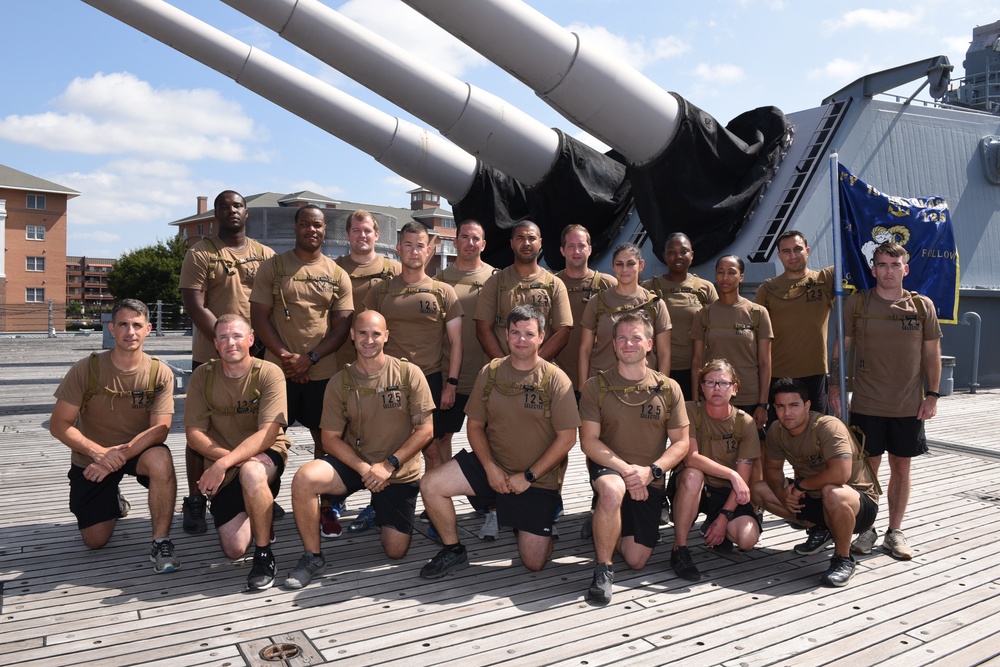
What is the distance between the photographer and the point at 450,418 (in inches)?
186

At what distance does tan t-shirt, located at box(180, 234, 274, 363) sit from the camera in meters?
4.65

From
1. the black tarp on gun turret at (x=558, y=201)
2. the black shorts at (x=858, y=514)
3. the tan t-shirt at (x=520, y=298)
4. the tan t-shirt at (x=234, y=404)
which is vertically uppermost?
the black tarp on gun turret at (x=558, y=201)

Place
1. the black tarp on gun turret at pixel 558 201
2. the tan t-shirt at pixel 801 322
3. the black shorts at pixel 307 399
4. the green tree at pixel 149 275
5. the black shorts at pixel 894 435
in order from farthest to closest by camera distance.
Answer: the green tree at pixel 149 275 → the black tarp on gun turret at pixel 558 201 → the tan t-shirt at pixel 801 322 → the black shorts at pixel 307 399 → the black shorts at pixel 894 435

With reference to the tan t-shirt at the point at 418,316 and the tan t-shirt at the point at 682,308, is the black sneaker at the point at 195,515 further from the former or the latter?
the tan t-shirt at the point at 682,308

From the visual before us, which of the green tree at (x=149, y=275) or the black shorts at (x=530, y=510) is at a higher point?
the green tree at (x=149, y=275)

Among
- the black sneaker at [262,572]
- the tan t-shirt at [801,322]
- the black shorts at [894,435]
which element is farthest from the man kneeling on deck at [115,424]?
the black shorts at [894,435]

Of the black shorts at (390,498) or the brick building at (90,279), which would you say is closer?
the black shorts at (390,498)

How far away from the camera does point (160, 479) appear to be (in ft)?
12.8

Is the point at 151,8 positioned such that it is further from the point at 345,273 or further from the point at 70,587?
the point at 70,587

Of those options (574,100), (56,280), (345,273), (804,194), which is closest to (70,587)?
(345,273)

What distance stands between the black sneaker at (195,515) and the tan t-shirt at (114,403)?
0.59 meters

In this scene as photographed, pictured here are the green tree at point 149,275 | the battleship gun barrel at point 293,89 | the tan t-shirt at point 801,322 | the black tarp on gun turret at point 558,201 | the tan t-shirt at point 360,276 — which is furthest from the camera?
the green tree at point 149,275

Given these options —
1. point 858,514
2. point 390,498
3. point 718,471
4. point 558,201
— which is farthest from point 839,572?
point 558,201

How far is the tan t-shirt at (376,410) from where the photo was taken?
3.92 m
